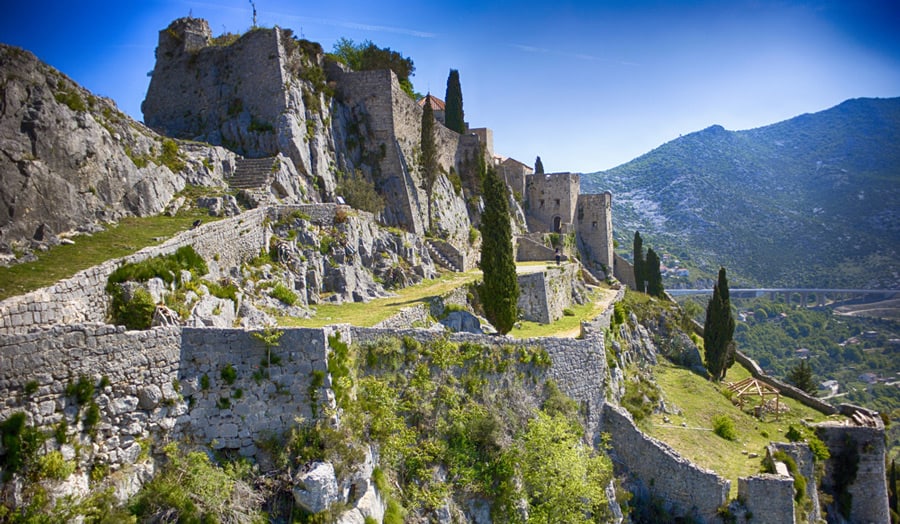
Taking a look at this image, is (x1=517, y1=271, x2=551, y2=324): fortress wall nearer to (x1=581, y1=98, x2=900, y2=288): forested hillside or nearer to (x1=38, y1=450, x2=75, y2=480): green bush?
(x1=38, y1=450, x2=75, y2=480): green bush

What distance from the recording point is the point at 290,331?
13.0m

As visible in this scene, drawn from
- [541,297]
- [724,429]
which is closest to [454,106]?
[541,297]

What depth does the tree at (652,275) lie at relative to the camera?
58406 millimetres

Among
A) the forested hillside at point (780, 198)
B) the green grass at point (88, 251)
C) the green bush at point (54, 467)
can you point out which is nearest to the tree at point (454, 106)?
the green grass at point (88, 251)

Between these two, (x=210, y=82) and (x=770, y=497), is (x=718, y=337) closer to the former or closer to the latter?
(x=770, y=497)

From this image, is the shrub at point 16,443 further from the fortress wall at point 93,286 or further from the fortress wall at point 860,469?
the fortress wall at point 860,469

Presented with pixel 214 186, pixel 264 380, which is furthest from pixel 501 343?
pixel 214 186

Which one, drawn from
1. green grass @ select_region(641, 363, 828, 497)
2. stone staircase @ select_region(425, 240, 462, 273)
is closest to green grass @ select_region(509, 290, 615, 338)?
green grass @ select_region(641, 363, 828, 497)

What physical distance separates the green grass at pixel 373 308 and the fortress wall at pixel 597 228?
98.8ft

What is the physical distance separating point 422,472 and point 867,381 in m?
94.0

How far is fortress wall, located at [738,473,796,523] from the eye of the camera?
71.2ft

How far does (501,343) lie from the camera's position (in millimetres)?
19781

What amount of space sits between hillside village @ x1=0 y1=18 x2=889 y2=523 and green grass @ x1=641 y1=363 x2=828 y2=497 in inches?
43.4

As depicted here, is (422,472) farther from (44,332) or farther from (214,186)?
(214,186)
